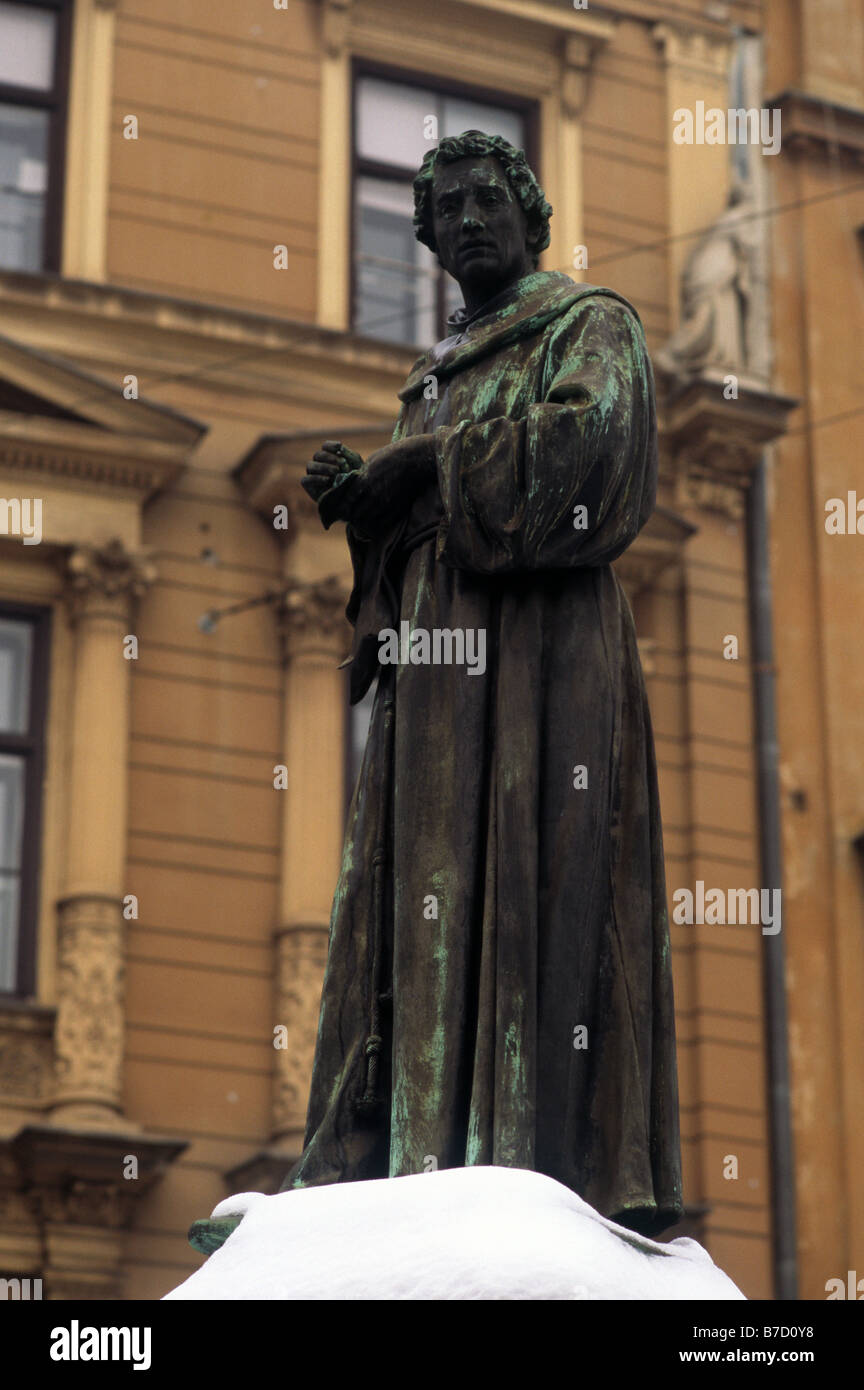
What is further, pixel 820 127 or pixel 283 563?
pixel 820 127

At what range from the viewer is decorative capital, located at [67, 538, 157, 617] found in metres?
16.9

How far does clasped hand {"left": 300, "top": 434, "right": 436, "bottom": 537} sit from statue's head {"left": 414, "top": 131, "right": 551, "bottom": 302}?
0.42 m

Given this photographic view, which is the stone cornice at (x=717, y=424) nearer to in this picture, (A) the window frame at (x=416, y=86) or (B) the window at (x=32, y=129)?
(A) the window frame at (x=416, y=86)

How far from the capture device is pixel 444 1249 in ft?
14.3

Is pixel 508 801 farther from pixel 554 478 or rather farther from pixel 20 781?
pixel 20 781

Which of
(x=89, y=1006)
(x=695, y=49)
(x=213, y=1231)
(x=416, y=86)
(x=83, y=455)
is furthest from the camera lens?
(x=695, y=49)

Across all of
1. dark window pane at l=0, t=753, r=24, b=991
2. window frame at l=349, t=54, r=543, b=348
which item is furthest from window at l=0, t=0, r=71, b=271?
dark window pane at l=0, t=753, r=24, b=991

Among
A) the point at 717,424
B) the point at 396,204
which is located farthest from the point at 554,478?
the point at 396,204

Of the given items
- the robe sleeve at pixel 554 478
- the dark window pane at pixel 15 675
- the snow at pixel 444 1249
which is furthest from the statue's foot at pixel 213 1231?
the dark window pane at pixel 15 675

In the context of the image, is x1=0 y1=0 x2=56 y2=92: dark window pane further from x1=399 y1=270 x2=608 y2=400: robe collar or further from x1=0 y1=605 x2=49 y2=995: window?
x1=399 y1=270 x2=608 y2=400: robe collar

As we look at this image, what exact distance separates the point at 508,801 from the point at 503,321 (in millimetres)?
1052

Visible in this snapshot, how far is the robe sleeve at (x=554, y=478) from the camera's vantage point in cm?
526
